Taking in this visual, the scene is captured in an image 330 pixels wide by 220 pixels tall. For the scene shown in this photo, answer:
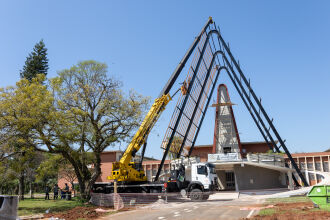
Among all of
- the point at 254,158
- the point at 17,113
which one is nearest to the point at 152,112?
the point at 17,113

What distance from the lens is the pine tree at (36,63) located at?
38812 mm

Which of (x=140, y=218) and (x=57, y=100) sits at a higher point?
(x=57, y=100)

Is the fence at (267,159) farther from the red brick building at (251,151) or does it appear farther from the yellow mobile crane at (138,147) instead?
the yellow mobile crane at (138,147)

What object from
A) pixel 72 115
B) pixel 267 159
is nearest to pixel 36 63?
pixel 72 115

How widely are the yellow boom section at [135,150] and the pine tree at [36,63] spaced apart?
23.2 meters

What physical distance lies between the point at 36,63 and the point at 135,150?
2595 centimetres

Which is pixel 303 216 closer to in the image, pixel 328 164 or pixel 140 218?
pixel 140 218

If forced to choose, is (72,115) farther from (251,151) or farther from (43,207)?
(251,151)

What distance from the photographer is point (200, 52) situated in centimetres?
3194

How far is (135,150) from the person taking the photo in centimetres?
2214

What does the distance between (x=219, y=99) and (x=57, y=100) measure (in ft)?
82.3

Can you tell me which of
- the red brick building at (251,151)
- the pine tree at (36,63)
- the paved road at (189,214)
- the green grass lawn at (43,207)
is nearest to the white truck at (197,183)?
the paved road at (189,214)

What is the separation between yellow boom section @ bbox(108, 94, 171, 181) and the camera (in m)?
21.0

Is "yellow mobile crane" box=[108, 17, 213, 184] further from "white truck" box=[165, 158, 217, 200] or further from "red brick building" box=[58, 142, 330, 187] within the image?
"red brick building" box=[58, 142, 330, 187]
